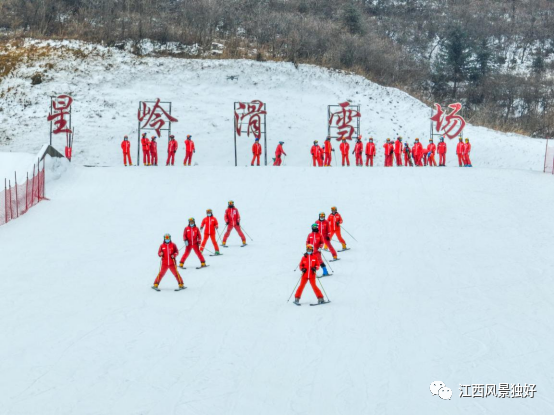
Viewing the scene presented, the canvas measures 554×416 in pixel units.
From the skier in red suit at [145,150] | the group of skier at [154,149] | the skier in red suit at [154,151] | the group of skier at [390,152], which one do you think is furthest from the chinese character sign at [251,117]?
the skier in red suit at [145,150]

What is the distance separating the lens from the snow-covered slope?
115 feet

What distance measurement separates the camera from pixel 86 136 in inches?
1384

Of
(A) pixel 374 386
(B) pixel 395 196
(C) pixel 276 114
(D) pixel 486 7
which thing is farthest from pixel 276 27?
(A) pixel 374 386

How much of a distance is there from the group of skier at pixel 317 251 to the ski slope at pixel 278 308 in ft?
1.38

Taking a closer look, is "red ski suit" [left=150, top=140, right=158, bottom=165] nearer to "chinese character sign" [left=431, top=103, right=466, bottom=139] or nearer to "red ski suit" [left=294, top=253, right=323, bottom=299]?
"chinese character sign" [left=431, top=103, right=466, bottom=139]

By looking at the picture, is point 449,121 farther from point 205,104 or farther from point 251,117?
point 205,104

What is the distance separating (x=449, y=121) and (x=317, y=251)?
20.6m

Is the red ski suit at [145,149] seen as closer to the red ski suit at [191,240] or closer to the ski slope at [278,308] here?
the ski slope at [278,308]

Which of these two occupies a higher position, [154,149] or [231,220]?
[154,149]

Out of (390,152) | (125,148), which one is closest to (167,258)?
(125,148)

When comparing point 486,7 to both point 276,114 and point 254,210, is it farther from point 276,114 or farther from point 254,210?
point 254,210

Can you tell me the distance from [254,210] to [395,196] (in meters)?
5.27

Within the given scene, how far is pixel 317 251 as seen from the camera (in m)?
14.3

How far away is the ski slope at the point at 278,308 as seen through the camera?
9711mm
